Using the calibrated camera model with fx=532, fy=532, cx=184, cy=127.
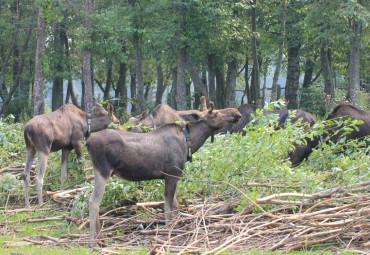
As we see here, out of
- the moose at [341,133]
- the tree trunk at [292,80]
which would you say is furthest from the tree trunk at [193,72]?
the moose at [341,133]

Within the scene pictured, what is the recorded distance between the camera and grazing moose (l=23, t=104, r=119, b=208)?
11203mm

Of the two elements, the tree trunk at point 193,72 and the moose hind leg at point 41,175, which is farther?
the tree trunk at point 193,72

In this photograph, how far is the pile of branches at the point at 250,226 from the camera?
6801 millimetres

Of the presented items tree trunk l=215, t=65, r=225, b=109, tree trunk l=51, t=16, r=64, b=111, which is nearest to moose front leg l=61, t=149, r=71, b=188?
tree trunk l=215, t=65, r=225, b=109

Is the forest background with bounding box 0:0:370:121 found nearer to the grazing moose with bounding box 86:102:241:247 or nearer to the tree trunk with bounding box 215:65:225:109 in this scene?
the tree trunk with bounding box 215:65:225:109

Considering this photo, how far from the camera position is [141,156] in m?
8.09

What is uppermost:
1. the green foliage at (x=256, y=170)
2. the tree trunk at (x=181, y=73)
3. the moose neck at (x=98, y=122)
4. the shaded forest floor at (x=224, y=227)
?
the tree trunk at (x=181, y=73)

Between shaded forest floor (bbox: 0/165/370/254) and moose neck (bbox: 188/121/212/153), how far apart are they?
987mm

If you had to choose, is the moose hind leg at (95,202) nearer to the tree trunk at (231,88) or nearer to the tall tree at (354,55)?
the tall tree at (354,55)

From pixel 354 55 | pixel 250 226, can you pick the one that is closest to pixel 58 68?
pixel 354 55

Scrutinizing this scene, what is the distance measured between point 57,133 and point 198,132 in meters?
4.24

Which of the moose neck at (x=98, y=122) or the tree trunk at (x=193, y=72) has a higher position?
the tree trunk at (x=193, y=72)

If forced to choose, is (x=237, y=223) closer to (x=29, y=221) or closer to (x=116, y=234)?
(x=116, y=234)

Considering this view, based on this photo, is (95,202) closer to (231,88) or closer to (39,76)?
(39,76)
